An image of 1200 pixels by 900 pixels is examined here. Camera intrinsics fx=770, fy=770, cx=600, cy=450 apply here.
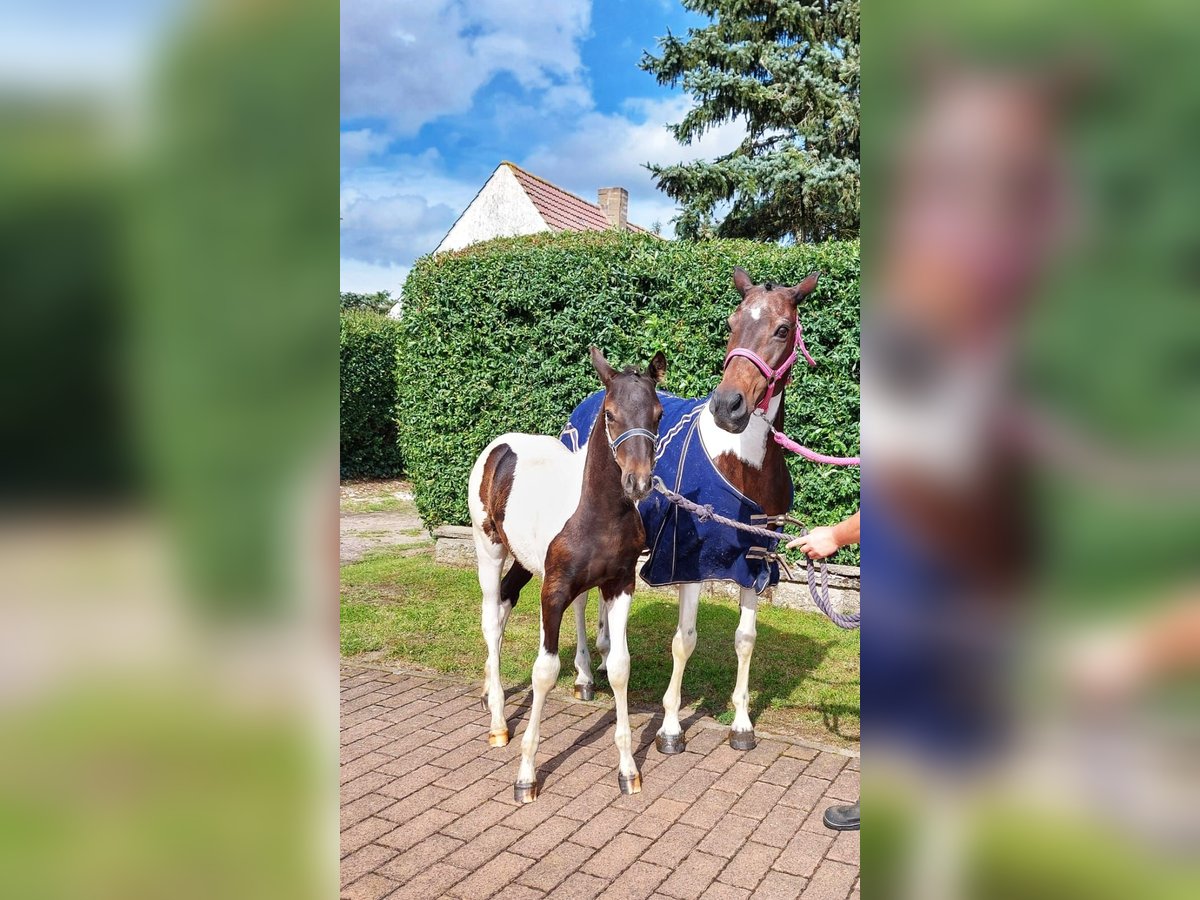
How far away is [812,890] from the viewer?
10.7 ft

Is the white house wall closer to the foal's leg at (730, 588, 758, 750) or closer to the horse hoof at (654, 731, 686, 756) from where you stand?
the foal's leg at (730, 588, 758, 750)

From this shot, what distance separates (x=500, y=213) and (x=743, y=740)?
17163mm

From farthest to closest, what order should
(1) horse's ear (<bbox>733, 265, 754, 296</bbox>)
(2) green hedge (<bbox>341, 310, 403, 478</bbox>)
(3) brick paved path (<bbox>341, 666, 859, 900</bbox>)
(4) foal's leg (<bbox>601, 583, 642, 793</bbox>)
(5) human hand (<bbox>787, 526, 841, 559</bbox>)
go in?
(2) green hedge (<bbox>341, 310, 403, 478</bbox>) → (1) horse's ear (<bbox>733, 265, 754, 296</bbox>) → (4) foal's leg (<bbox>601, 583, 642, 793</bbox>) → (3) brick paved path (<bbox>341, 666, 859, 900</bbox>) → (5) human hand (<bbox>787, 526, 841, 559</bbox>)

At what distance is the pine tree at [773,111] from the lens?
46.6 feet

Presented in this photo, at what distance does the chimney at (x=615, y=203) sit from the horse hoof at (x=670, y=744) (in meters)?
18.5

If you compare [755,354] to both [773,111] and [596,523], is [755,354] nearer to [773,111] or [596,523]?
[596,523]

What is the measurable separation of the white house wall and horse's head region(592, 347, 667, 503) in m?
15.0
